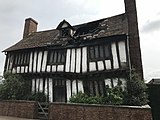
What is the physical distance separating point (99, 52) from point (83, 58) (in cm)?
132

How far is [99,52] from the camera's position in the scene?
1192 cm

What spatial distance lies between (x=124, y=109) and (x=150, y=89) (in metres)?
3.41

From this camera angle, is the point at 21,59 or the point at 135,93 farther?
the point at 21,59

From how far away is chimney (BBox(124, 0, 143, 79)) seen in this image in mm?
11305

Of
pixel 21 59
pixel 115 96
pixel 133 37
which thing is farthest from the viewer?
pixel 21 59

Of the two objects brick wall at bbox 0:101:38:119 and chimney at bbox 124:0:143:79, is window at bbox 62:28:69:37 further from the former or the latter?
brick wall at bbox 0:101:38:119

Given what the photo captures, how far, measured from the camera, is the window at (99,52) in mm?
11641

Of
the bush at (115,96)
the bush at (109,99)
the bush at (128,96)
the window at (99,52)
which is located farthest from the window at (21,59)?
the bush at (115,96)

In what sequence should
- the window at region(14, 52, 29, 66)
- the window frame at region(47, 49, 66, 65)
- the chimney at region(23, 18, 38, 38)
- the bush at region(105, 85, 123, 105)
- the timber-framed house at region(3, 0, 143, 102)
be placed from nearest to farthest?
the bush at region(105, 85, 123, 105) < the timber-framed house at region(3, 0, 143, 102) < the window frame at region(47, 49, 66, 65) < the window at region(14, 52, 29, 66) < the chimney at region(23, 18, 38, 38)

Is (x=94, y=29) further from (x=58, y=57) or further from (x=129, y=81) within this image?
(x=129, y=81)

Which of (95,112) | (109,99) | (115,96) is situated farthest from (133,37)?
(95,112)

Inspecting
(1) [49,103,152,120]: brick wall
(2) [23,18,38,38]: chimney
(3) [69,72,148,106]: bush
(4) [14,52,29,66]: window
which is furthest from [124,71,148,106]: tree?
(2) [23,18,38,38]: chimney

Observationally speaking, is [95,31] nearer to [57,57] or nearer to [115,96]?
[57,57]

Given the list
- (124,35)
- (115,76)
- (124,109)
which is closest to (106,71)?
(115,76)
